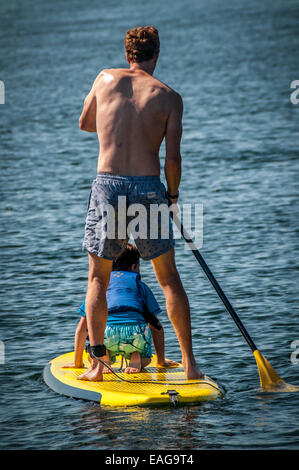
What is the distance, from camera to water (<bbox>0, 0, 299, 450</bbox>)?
16.4ft

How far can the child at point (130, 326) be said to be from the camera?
227 inches

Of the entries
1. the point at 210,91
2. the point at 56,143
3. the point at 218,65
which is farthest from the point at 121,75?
the point at 218,65

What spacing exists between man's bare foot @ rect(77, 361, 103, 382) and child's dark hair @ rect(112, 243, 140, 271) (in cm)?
70

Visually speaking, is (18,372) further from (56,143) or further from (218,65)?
(218,65)

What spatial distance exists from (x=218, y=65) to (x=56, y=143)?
1101cm

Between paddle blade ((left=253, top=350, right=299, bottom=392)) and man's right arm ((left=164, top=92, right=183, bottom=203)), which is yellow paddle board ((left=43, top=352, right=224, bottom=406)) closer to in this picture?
paddle blade ((left=253, top=350, right=299, bottom=392))

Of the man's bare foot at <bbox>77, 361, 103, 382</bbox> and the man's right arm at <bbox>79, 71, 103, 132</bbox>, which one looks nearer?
the man's right arm at <bbox>79, 71, 103, 132</bbox>

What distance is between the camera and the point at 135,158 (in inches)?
212

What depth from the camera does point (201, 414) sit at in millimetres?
5102

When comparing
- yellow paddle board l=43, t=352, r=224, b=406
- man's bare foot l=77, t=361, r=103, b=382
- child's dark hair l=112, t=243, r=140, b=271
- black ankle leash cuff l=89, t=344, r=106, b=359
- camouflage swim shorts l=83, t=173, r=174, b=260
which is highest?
camouflage swim shorts l=83, t=173, r=174, b=260

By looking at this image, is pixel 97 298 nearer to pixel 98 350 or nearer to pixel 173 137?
pixel 98 350

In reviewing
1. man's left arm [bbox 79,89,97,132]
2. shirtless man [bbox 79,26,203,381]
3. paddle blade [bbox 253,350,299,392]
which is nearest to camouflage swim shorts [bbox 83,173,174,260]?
shirtless man [bbox 79,26,203,381]

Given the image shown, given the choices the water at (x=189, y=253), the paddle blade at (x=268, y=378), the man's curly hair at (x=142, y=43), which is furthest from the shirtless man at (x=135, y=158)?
the water at (x=189, y=253)

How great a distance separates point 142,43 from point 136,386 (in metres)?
2.01
